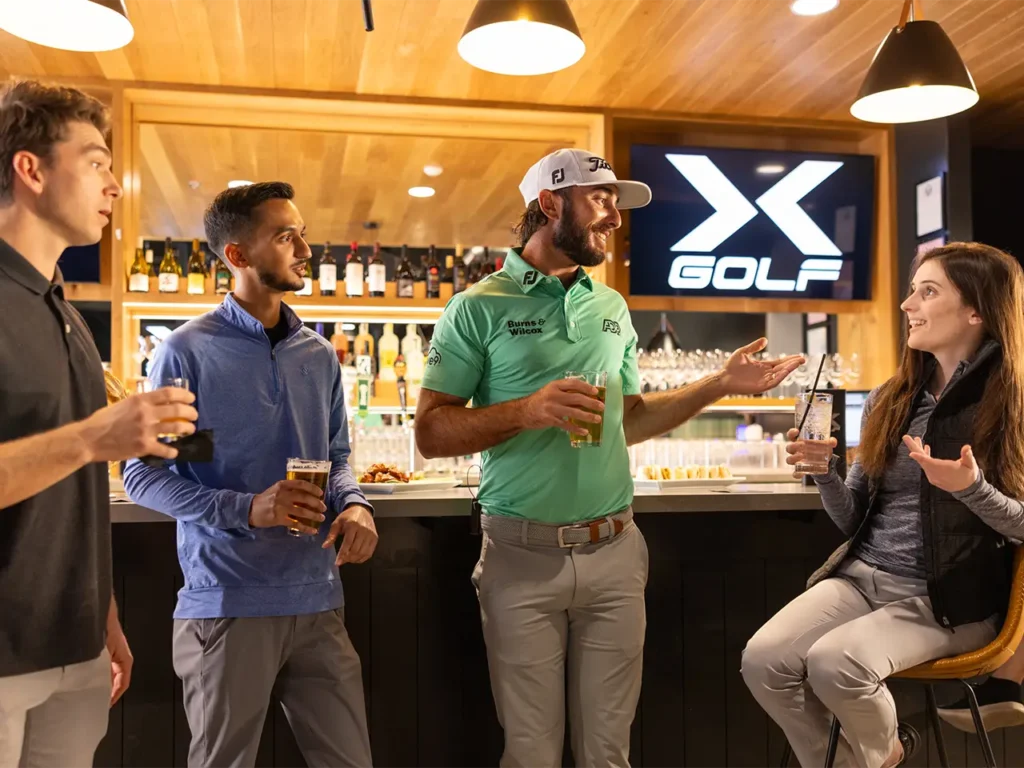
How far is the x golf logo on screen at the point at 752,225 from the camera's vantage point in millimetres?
5145

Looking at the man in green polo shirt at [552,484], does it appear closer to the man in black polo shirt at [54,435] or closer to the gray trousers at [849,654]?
the gray trousers at [849,654]

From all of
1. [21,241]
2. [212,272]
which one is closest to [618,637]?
[21,241]

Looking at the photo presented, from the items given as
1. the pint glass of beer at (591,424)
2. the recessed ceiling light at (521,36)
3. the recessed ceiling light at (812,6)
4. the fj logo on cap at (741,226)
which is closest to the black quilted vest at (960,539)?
the pint glass of beer at (591,424)

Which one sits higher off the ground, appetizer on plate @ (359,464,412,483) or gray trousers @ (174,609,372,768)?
appetizer on plate @ (359,464,412,483)

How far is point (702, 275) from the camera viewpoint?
520 cm

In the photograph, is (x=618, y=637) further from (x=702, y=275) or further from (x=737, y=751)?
(x=702, y=275)

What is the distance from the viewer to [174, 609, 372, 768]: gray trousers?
2.03 m

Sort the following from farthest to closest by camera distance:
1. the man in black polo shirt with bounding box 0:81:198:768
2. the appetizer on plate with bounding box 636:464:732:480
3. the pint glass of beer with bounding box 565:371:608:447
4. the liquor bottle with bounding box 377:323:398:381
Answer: the liquor bottle with bounding box 377:323:398:381 → the appetizer on plate with bounding box 636:464:732:480 → the pint glass of beer with bounding box 565:371:608:447 → the man in black polo shirt with bounding box 0:81:198:768

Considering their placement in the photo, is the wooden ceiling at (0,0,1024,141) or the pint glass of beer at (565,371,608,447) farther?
the wooden ceiling at (0,0,1024,141)

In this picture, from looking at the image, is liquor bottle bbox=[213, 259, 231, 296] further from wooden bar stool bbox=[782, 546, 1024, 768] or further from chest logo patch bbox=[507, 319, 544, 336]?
wooden bar stool bbox=[782, 546, 1024, 768]

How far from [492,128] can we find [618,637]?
3532 millimetres

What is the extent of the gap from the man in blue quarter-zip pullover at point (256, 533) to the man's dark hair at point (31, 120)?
25.5 inches

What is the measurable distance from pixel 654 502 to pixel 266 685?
4.26 feet

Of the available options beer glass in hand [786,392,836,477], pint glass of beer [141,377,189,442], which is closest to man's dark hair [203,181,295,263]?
pint glass of beer [141,377,189,442]
